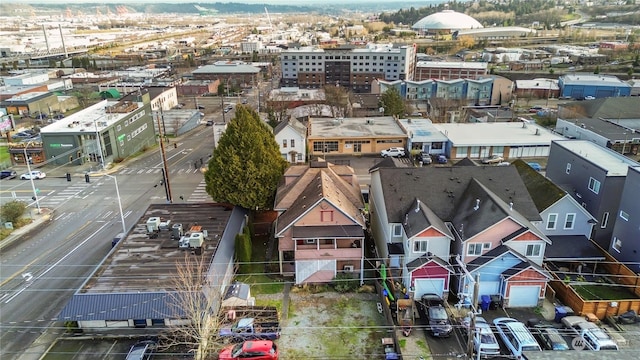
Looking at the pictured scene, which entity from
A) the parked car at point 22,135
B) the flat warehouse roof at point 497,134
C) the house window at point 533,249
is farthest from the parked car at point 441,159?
the parked car at point 22,135

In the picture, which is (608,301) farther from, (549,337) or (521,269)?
(549,337)

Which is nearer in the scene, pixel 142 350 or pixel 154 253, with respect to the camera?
pixel 142 350

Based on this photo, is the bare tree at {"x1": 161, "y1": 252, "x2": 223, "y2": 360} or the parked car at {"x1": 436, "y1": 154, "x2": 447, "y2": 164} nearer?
the bare tree at {"x1": 161, "y1": 252, "x2": 223, "y2": 360}

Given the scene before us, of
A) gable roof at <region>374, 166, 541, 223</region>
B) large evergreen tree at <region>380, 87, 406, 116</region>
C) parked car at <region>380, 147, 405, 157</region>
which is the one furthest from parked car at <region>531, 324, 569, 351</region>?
large evergreen tree at <region>380, 87, 406, 116</region>

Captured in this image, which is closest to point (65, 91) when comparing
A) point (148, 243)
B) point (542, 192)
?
point (148, 243)

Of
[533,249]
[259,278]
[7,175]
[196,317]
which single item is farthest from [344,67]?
[196,317]

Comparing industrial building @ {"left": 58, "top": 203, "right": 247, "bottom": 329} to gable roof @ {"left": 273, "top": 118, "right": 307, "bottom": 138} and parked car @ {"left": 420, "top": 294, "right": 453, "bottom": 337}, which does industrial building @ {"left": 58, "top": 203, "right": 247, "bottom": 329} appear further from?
gable roof @ {"left": 273, "top": 118, "right": 307, "bottom": 138}
